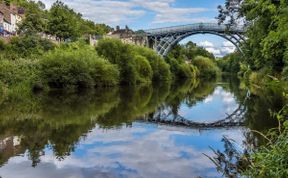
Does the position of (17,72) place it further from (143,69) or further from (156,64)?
(156,64)

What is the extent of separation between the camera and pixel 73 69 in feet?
135

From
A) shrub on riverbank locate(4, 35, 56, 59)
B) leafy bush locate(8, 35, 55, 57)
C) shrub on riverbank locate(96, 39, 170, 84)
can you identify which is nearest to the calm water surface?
shrub on riverbank locate(96, 39, 170, 84)

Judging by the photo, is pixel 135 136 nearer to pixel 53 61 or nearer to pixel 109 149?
pixel 109 149

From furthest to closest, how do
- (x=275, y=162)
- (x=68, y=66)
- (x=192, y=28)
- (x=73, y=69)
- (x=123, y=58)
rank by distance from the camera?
(x=192, y=28)
(x=123, y=58)
(x=73, y=69)
(x=68, y=66)
(x=275, y=162)

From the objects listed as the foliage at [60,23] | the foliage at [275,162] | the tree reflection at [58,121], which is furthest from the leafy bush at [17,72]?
the foliage at [275,162]

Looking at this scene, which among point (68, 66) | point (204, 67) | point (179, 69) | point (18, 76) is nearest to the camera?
point (18, 76)

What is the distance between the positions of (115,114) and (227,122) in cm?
576

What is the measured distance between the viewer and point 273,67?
960 inches

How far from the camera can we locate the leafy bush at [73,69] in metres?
40.5

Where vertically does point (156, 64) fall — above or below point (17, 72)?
above

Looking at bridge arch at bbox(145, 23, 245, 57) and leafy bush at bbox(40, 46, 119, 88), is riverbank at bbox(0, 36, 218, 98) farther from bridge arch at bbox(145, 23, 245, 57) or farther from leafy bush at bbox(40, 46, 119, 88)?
bridge arch at bbox(145, 23, 245, 57)

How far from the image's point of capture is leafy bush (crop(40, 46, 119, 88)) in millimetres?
40500

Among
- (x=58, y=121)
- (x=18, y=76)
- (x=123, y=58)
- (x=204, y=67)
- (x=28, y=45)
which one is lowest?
(x=58, y=121)

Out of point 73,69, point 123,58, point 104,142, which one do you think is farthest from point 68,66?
point 104,142
